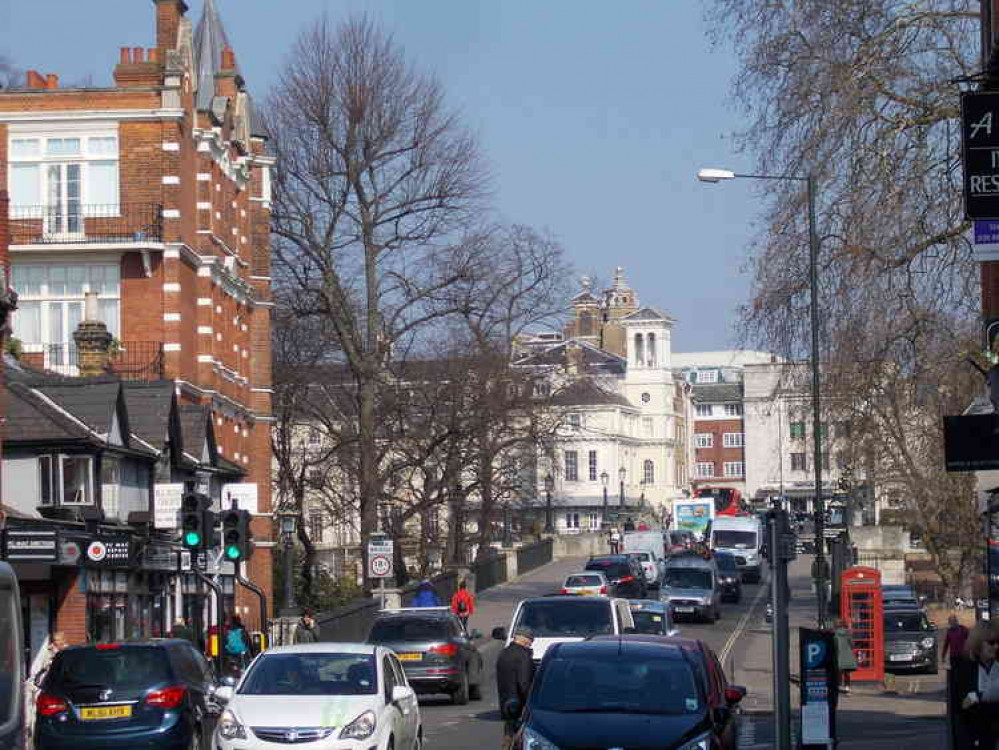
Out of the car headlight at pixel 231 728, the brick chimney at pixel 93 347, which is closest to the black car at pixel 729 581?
the brick chimney at pixel 93 347

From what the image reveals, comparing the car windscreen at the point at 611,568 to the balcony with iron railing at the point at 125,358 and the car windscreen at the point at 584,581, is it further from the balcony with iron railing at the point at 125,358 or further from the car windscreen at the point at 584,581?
the balcony with iron railing at the point at 125,358

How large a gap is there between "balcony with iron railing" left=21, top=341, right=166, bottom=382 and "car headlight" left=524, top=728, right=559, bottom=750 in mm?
32375

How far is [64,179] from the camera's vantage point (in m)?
47.4

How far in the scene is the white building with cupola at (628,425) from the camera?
15412 cm

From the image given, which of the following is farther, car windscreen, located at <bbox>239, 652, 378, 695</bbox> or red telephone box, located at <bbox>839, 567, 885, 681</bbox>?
red telephone box, located at <bbox>839, 567, 885, 681</bbox>

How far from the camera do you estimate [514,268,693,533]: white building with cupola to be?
6068 inches

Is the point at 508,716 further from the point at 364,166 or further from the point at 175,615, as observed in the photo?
the point at 364,166

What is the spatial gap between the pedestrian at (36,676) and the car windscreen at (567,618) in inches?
278

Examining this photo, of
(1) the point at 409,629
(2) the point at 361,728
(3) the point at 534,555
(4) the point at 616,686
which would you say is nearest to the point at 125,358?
(1) the point at 409,629

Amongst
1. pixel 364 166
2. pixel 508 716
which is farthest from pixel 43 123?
pixel 508 716

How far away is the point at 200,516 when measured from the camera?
27219 mm

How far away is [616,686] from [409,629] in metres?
17.1

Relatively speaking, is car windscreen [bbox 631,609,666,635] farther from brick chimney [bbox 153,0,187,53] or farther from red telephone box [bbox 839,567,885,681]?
brick chimney [bbox 153,0,187,53]

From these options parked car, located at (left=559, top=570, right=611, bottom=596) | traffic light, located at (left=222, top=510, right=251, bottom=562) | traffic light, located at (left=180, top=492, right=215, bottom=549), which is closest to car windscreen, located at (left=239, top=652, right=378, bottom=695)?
traffic light, located at (left=180, top=492, right=215, bottom=549)
